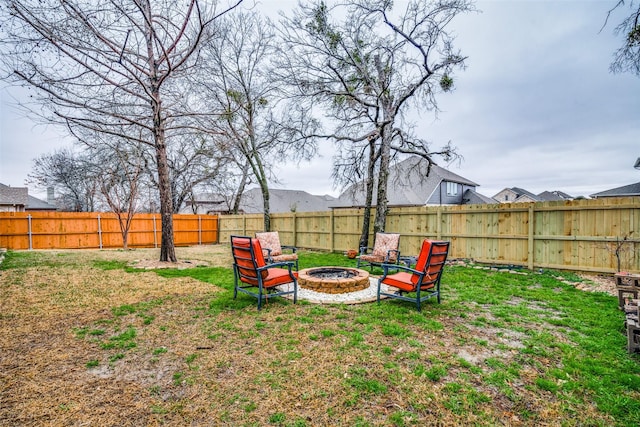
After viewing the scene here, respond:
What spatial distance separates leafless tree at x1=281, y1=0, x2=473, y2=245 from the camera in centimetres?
856

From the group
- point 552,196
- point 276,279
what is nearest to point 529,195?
point 552,196

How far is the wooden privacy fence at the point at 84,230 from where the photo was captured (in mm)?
11977

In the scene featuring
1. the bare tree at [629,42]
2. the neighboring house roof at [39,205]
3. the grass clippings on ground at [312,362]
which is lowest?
the grass clippings on ground at [312,362]

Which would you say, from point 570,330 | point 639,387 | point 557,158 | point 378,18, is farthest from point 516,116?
point 639,387

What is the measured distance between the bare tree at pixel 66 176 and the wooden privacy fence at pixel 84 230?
471 centimetres

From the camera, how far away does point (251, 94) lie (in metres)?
12.7

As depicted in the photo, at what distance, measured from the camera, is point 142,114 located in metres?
8.80

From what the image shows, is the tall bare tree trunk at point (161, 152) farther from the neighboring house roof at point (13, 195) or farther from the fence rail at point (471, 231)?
the neighboring house roof at point (13, 195)

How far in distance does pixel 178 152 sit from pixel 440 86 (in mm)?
14662

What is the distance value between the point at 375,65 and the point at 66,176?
21713 millimetres

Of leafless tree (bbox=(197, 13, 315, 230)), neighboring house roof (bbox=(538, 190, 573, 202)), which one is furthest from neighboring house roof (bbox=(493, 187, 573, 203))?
leafless tree (bbox=(197, 13, 315, 230))

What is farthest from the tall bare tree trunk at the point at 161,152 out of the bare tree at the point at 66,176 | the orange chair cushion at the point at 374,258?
the bare tree at the point at 66,176

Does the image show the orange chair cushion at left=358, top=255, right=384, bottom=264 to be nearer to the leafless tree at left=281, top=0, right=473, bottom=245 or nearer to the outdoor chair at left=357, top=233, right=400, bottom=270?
the outdoor chair at left=357, top=233, right=400, bottom=270

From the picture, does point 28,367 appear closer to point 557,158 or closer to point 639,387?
point 639,387
